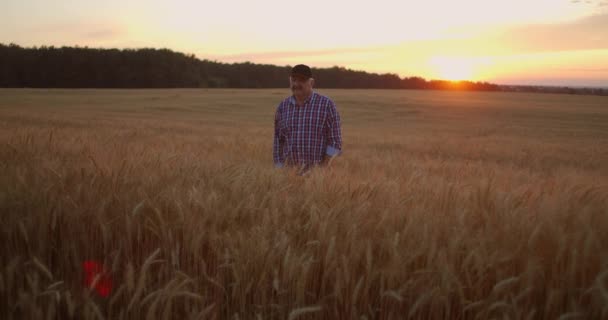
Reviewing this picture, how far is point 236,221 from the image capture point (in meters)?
1.65

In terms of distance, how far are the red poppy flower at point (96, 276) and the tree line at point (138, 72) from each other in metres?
57.0

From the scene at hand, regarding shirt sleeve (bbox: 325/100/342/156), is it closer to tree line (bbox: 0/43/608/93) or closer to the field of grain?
the field of grain

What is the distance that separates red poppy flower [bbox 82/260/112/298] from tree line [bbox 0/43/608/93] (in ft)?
187

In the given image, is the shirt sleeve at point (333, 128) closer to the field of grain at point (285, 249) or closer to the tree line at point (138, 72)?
the field of grain at point (285, 249)

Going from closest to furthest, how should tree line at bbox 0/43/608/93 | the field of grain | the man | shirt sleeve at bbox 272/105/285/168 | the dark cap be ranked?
the field of grain < the dark cap < the man < shirt sleeve at bbox 272/105/285/168 < tree line at bbox 0/43/608/93

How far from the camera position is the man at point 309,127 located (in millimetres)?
4160

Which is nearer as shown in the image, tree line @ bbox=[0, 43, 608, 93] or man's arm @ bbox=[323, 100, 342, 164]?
man's arm @ bbox=[323, 100, 342, 164]

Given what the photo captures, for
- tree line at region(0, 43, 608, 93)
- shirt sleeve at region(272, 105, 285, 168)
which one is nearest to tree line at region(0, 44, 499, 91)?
tree line at region(0, 43, 608, 93)

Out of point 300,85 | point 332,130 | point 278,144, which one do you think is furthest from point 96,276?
point 278,144

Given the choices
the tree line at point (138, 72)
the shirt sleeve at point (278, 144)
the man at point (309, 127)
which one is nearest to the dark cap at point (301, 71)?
the man at point (309, 127)

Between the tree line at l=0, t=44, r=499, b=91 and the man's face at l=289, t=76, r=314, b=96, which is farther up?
the tree line at l=0, t=44, r=499, b=91

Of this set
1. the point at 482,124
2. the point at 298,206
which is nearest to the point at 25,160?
the point at 298,206

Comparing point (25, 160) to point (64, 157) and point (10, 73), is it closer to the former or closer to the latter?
point (64, 157)

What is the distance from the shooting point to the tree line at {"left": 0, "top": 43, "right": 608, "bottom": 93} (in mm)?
50625
